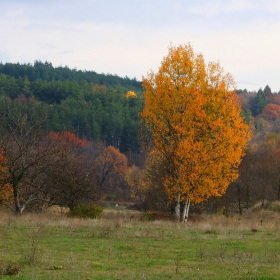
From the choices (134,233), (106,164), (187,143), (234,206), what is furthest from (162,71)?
(106,164)

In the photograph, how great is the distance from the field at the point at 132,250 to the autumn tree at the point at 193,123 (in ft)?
13.0

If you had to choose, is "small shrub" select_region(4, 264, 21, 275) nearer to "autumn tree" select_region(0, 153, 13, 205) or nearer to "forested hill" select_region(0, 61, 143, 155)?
"autumn tree" select_region(0, 153, 13, 205)

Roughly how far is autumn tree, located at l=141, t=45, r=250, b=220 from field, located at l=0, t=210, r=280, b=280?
156 inches

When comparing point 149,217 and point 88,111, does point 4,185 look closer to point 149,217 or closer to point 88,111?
point 149,217

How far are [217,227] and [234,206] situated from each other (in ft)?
70.3

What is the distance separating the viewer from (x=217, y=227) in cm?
2072

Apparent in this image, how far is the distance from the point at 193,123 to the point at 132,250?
1217cm

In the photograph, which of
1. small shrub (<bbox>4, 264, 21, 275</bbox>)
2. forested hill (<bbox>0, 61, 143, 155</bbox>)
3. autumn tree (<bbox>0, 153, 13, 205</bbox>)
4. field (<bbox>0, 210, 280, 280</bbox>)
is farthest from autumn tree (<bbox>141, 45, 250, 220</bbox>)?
forested hill (<bbox>0, 61, 143, 155</bbox>)

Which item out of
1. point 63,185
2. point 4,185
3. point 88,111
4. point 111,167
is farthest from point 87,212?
point 88,111

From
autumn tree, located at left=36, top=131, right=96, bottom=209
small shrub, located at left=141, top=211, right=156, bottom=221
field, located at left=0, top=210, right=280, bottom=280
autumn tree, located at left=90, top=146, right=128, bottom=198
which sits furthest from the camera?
autumn tree, located at left=90, top=146, right=128, bottom=198

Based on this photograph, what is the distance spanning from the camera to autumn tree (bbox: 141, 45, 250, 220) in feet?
79.8

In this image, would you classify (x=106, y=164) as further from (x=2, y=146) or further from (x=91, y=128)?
(x=2, y=146)

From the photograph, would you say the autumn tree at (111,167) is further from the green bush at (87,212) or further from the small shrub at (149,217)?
the green bush at (87,212)

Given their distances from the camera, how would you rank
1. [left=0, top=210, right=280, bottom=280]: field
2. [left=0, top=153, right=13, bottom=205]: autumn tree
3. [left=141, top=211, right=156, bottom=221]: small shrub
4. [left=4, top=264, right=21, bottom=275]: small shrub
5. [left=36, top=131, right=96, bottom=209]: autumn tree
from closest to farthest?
1. [left=4, top=264, right=21, bottom=275]: small shrub
2. [left=0, top=210, right=280, bottom=280]: field
3. [left=141, top=211, right=156, bottom=221]: small shrub
4. [left=0, top=153, right=13, bottom=205]: autumn tree
5. [left=36, top=131, right=96, bottom=209]: autumn tree
